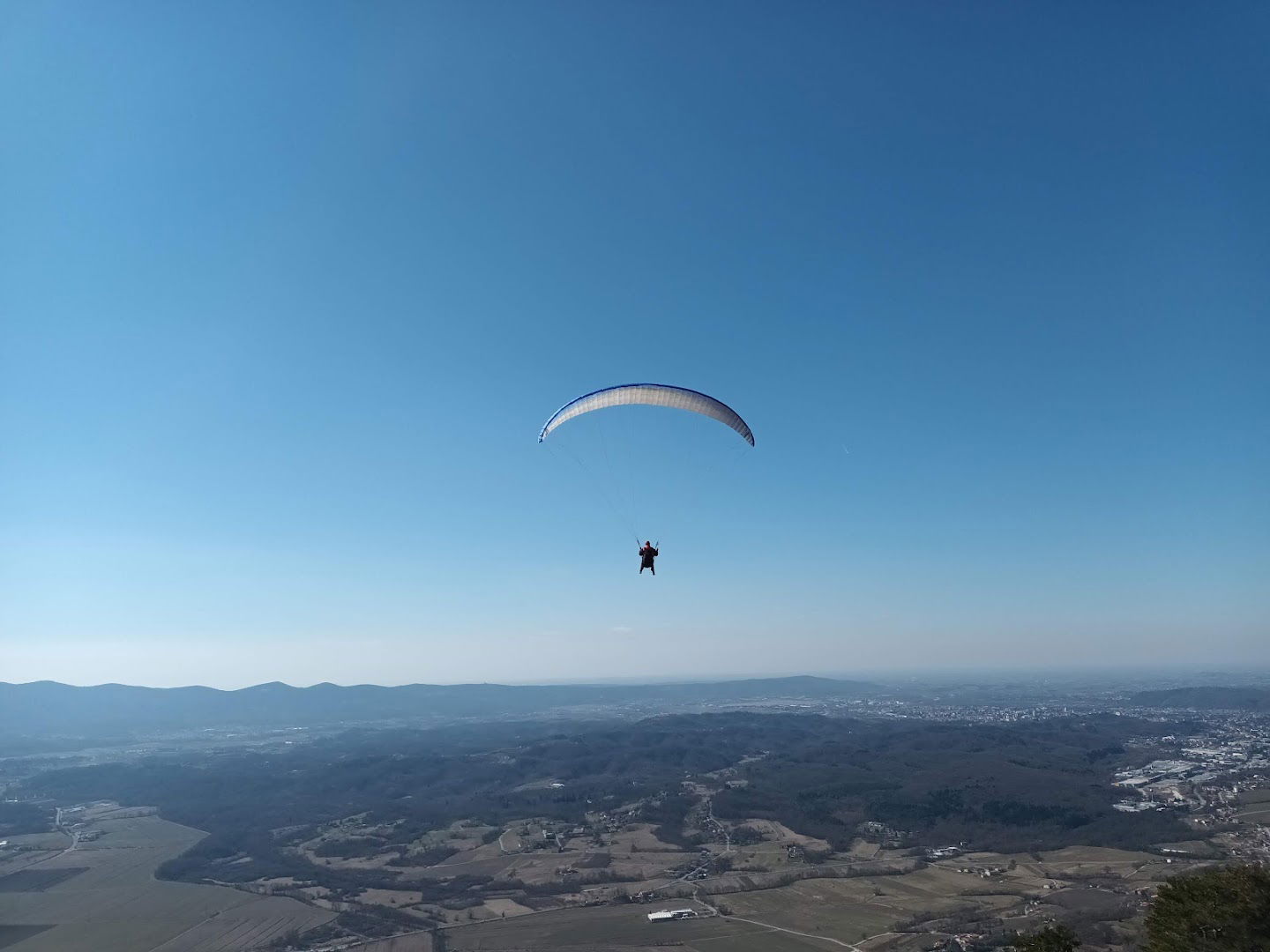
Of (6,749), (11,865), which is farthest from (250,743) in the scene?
(11,865)

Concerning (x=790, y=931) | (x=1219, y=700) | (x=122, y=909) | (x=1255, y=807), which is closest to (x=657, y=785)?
(x=790, y=931)

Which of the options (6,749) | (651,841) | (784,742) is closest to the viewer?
(651,841)

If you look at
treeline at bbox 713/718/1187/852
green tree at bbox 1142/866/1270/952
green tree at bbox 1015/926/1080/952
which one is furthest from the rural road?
treeline at bbox 713/718/1187/852

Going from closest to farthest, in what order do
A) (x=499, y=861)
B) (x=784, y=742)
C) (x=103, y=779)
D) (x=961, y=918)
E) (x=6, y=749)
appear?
1. (x=961, y=918)
2. (x=499, y=861)
3. (x=103, y=779)
4. (x=784, y=742)
5. (x=6, y=749)

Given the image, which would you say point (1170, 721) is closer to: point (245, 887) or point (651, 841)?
point (651, 841)

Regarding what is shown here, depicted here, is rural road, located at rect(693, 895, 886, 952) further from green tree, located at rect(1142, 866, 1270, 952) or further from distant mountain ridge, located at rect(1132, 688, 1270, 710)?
distant mountain ridge, located at rect(1132, 688, 1270, 710)

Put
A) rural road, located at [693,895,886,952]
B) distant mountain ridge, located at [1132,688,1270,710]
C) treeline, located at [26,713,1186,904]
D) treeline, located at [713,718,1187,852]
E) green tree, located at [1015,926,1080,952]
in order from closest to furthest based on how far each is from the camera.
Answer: green tree, located at [1015,926,1080,952], rural road, located at [693,895,886,952], treeline, located at [713,718,1187,852], treeline, located at [26,713,1186,904], distant mountain ridge, located at [1132,688,1270,710]

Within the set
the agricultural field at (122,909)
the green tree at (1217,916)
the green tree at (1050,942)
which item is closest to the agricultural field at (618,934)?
the agricultural field at (122,909)

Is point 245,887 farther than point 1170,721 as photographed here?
No
